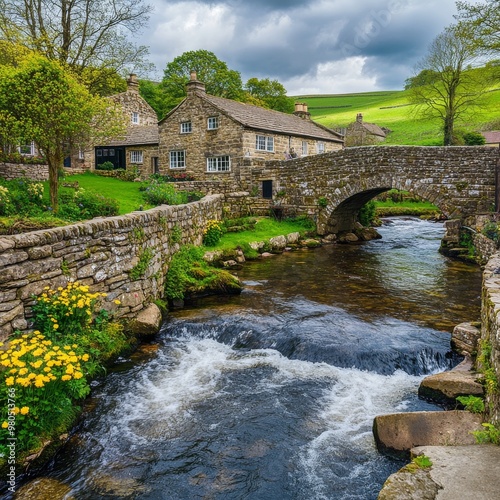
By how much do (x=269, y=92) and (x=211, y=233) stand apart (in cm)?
4291

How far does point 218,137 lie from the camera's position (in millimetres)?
30234

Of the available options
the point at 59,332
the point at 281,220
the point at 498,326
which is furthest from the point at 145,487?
the point at 281,220

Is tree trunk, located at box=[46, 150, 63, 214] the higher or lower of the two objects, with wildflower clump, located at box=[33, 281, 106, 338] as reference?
higher

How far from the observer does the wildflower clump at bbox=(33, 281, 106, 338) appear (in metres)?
7.17

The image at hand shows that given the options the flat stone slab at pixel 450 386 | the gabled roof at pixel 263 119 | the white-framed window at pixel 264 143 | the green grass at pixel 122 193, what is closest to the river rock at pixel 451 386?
the flat stone slab at pixel 450 386

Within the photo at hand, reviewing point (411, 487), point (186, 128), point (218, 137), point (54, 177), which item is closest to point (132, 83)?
point (186, 128)

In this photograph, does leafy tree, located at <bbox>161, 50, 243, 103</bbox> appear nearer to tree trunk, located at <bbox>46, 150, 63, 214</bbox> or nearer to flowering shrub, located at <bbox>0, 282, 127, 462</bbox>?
tree trunk, located at <bbox>46, 150, 63, 214</bbox>

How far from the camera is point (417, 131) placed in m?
62.1

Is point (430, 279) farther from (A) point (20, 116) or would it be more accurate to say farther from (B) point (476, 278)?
Result: (A) point (20, 116)

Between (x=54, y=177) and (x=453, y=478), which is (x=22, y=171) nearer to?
(x=54, y=177)

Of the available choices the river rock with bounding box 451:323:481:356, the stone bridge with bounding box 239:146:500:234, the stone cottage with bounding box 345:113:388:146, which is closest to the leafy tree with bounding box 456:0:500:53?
the stone bridge with bounding box 239:146:500:234

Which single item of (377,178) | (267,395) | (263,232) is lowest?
(267,395)

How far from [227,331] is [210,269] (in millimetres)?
3927

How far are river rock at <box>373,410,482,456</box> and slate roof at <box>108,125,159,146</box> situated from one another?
109 ft
